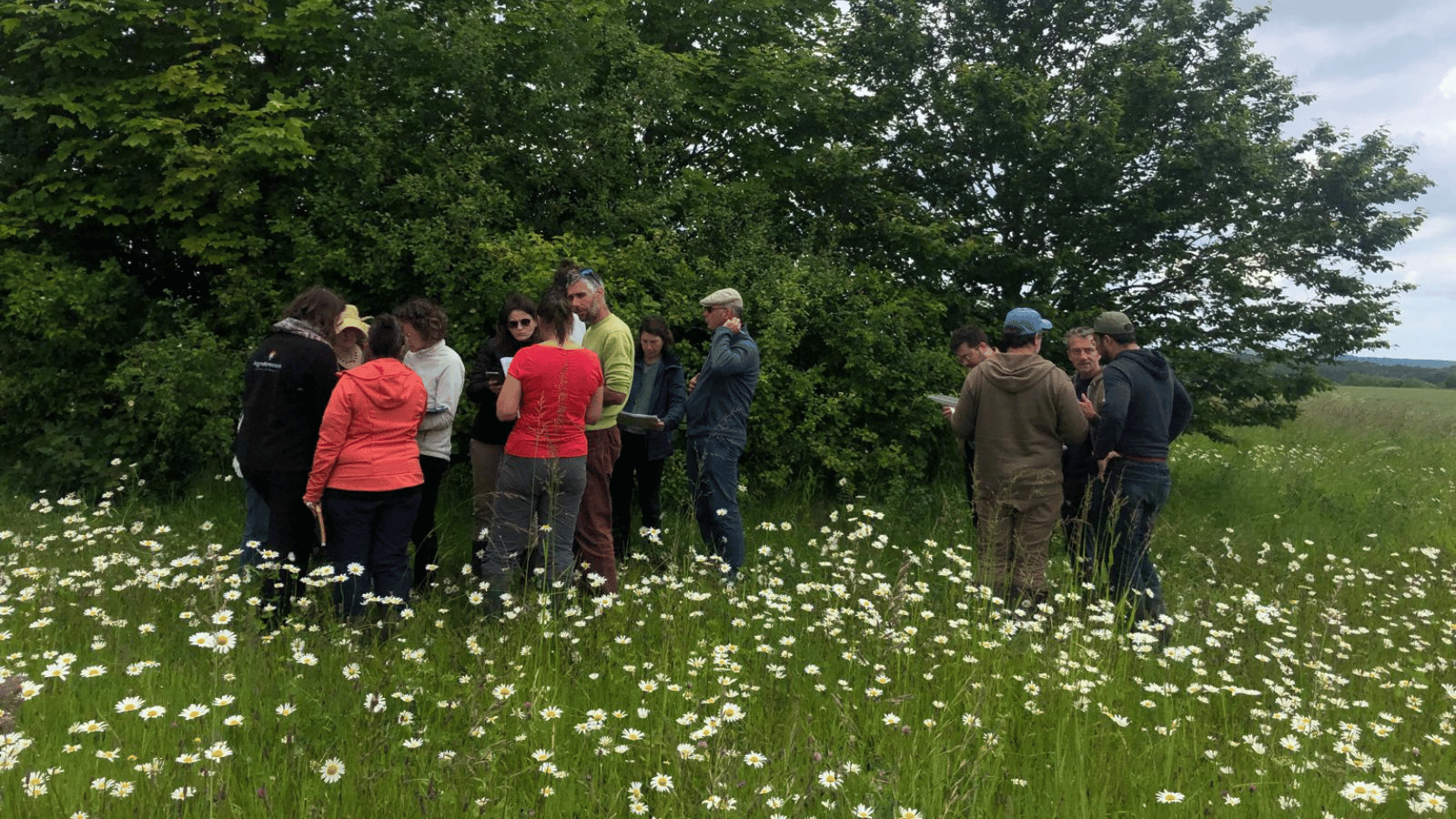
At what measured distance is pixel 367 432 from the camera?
4828mm

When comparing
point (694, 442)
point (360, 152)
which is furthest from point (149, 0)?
point (694, 442)

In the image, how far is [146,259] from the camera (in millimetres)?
10562

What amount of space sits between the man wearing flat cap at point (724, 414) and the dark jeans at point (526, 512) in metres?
1.26

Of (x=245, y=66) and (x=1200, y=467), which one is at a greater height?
(x=245, y=66)

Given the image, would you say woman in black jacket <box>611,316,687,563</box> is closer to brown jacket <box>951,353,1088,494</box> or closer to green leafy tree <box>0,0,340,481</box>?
brown jacket <box>951,353,1088,494</box>

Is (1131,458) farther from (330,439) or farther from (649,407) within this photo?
(330,439)

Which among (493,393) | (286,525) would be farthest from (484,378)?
(286,525)

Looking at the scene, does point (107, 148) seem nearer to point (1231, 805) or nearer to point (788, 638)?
point (788, 638)

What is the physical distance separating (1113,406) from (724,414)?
245cm

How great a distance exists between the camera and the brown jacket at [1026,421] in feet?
17.9

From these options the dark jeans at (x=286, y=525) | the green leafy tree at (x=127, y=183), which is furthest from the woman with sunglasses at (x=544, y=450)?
the green leafy tree at (x=127, y=183)

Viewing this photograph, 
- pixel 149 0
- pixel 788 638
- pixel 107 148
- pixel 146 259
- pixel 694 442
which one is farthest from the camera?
pixel 146 259

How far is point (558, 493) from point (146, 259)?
8102 millimetres

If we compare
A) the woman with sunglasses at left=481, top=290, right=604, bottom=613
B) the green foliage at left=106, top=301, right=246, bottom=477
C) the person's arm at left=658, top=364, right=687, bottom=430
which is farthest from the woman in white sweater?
the green foliage at left=106, top=301, right=246, bottom=477
